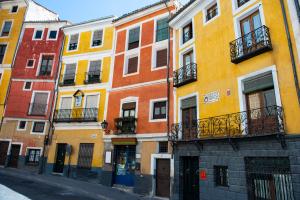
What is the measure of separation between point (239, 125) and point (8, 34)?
78.9 ft

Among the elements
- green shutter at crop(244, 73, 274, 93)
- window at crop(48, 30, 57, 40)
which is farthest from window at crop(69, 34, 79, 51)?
green shutter at crop(244, 73, 274, 93)

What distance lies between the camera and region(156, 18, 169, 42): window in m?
16.0

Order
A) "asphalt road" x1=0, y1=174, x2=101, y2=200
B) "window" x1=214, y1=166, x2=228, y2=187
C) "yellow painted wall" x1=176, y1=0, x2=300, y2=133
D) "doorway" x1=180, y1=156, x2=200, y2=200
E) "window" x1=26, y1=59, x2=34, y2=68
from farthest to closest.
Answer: "window" x1=26, y1=59, x2=34, y2=68 < "doorway" x1=180, y1=156, x2=200, y2=200 < "asphalt road" x1=0, y1=174, x2=101, y2=200 < "window" x1=214, y1=166, x2=228, y2=187 < "yellow painted wall" x1=176, y1=0, x2=300, y2=133

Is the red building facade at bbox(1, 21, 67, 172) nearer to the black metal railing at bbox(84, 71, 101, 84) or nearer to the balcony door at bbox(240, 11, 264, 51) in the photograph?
the black metal railing at bbox(84, 71, 101, 84)

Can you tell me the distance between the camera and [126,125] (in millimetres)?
15352

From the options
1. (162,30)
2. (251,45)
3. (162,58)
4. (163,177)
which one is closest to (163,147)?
(163,177)

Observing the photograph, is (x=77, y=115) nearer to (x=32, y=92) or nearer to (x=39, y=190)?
(x=32, y=92)

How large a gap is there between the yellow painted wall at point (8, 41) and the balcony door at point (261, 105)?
66.6 ft

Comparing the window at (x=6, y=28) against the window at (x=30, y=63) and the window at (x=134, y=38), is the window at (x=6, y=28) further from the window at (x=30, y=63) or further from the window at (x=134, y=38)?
the window at (x=134, y=38)

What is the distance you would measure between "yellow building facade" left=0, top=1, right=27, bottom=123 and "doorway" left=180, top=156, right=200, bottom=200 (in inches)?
668

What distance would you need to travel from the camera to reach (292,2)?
886 cm

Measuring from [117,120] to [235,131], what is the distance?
8324 millimetres

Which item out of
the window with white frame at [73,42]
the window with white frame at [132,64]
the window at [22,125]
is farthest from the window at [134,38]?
the window at [22,125]

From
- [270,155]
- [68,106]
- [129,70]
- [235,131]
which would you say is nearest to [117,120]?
[129,70]
